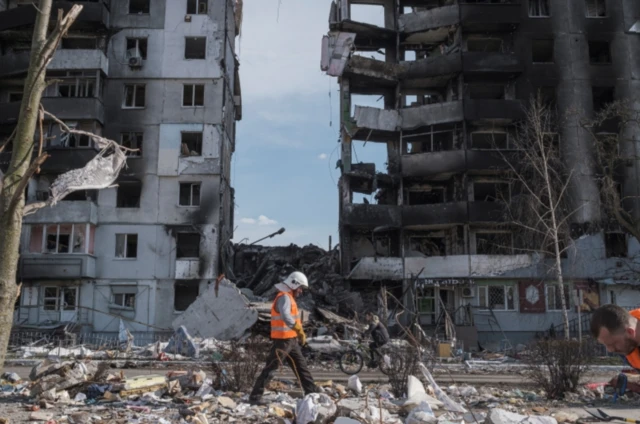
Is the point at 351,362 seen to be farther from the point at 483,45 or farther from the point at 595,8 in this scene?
the point at 595,8

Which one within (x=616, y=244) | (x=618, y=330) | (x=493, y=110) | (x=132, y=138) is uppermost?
(x=493, y=110)

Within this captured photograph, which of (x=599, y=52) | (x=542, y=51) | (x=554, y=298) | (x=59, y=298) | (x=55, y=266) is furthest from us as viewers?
(x=599, y=52)

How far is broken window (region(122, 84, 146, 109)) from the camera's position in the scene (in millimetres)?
39281

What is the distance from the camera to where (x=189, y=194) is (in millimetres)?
38469

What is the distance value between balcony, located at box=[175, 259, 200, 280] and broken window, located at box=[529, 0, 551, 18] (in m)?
27.3

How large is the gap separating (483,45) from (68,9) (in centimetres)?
2689

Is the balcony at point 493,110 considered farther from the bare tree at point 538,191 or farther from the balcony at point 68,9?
the balcony at point 68,9

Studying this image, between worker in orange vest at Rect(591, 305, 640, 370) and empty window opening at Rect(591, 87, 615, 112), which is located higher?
empty window opening at Rect(591, 87, 615, 112)

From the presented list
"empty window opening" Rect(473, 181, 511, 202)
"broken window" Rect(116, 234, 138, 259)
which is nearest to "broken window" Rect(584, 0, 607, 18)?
"empty window opening" Rect(473, 181, 511, 202)

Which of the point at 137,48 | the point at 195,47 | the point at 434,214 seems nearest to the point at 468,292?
the point at 434,214

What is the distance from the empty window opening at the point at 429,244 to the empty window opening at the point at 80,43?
2399cm

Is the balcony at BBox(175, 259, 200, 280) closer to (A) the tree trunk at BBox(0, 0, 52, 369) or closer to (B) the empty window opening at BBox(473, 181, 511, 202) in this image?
(B) the empty window opening at BBox(473, 181, 511, 202)

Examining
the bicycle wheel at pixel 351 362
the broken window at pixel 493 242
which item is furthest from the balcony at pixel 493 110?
the bicycle wheel at pixel 351 362

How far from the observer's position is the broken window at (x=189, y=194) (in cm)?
3800
